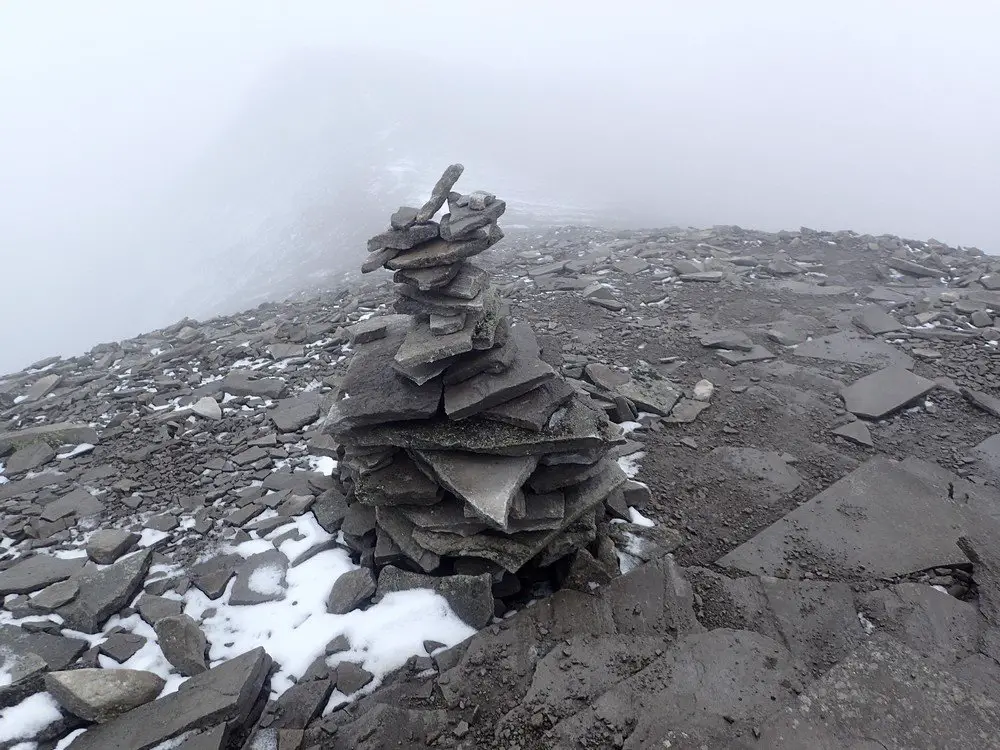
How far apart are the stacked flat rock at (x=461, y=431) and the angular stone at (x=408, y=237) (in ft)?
0.04

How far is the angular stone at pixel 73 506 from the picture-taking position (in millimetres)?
5835

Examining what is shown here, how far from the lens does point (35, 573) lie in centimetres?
488

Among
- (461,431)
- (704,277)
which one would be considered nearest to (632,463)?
(461,431)

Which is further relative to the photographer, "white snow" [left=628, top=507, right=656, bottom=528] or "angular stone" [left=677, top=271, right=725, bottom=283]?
"angular stone" [left=677, top=271, right=725, bottom=283]

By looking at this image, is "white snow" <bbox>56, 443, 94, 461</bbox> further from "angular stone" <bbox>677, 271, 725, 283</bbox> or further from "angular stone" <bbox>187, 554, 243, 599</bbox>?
"angular stone" <bbox>677, 271, 725, 283</bbox>

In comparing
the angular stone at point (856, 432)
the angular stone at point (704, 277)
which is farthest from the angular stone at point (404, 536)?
the angular stone at point (704, 277)

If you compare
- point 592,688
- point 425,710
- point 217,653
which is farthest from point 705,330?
point 217,653

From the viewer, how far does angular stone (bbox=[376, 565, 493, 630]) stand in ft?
13.9

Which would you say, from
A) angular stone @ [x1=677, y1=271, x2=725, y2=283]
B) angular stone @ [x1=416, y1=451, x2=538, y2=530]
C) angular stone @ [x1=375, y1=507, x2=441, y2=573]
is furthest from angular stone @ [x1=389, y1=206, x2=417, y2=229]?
angular stone @ [x1=677, y1=271, x2=725, y2=283]

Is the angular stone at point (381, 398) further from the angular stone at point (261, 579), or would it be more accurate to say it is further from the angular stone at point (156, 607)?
the angular stone at point (156, 607)

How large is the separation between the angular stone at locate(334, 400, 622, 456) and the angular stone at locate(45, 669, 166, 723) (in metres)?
2.30

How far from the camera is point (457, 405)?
4449 mm

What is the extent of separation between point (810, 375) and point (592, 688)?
6135mm

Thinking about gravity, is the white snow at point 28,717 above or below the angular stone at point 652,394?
above
